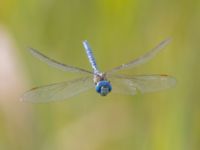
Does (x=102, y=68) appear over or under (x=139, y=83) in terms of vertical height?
over

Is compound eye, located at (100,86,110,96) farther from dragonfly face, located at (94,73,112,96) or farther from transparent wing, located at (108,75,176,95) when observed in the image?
transparent wing, located at (108,75,176,95)

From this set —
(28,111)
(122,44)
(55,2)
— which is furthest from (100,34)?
(28,111)

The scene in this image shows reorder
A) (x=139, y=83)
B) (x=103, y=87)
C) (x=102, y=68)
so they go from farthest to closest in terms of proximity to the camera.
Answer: (x=102, y=68), (x=139, y=83), (x=103, y=87)

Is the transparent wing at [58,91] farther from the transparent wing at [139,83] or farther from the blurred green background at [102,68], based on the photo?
the blurred green background at [102,68]

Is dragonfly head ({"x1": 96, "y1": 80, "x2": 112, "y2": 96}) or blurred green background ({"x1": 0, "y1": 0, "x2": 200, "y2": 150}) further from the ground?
blurred green background ({"x1": 0, "y1": 0, "x2": 200, "y2": 150})

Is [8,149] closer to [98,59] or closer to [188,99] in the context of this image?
[98,59]

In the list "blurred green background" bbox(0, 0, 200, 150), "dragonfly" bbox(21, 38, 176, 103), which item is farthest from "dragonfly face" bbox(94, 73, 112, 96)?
"blurred green background" bbox(0, 0, 200, 150)

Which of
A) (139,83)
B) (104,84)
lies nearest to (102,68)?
(139,83)

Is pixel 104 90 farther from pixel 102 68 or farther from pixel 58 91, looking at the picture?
pixel 102 68
